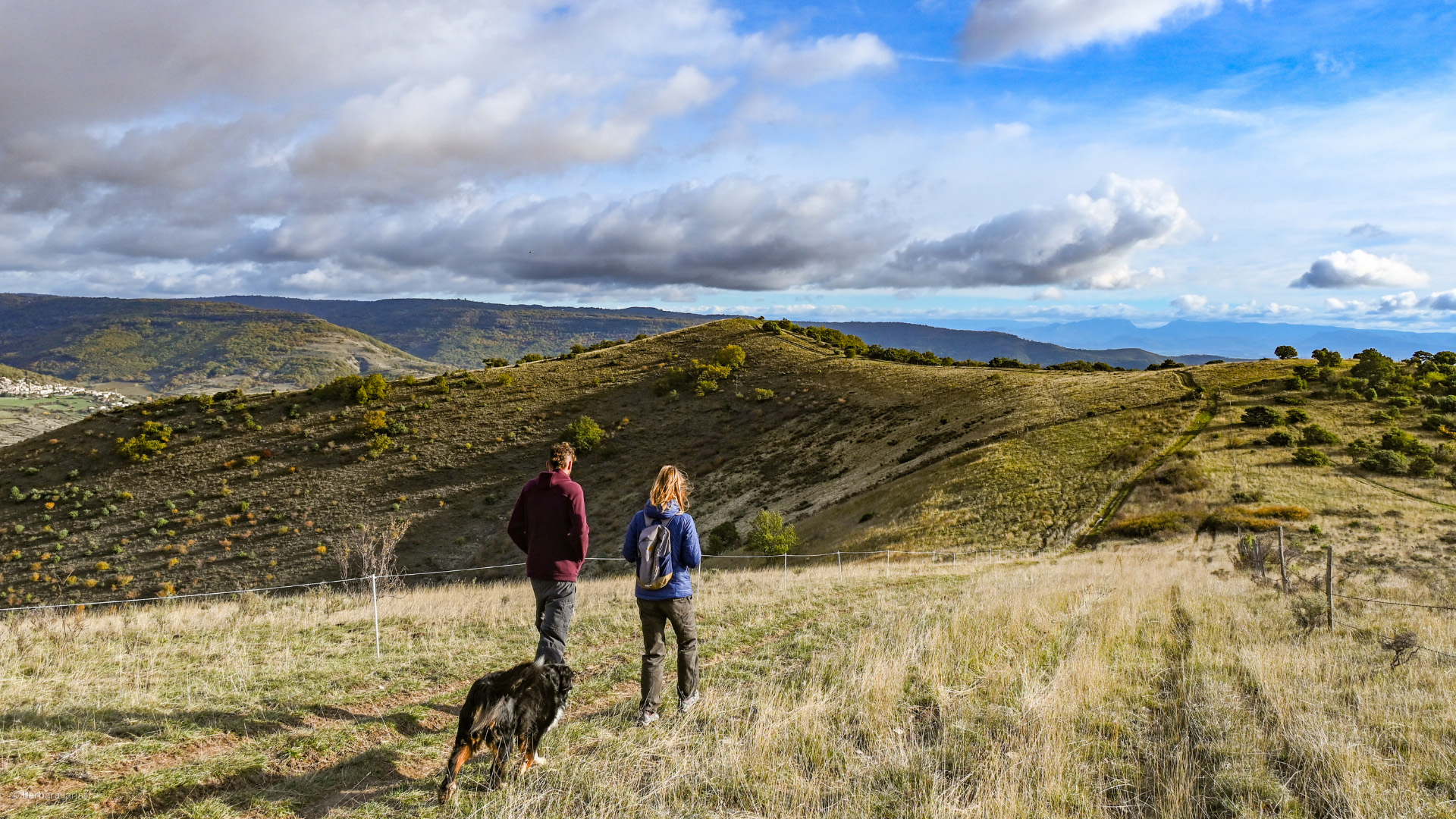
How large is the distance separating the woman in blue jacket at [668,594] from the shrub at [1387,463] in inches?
1538

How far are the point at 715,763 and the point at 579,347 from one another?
88347mm

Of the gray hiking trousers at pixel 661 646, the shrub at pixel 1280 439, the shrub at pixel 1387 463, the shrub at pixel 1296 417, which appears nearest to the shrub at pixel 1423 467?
the shrub at pixel 1387 463

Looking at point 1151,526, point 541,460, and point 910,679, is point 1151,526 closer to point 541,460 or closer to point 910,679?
point 910,679

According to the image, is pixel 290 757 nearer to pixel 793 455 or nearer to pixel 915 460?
pixel 915 460

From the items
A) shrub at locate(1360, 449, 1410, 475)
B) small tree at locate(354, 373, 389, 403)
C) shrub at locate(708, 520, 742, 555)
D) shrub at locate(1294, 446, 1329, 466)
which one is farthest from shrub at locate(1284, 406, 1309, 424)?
small tree at locate(354, 373, 389, 403)

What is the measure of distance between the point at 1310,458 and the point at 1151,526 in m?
11.9

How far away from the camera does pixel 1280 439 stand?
35.8 meters

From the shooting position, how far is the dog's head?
5.09m

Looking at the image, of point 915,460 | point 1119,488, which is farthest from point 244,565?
point 1119,488

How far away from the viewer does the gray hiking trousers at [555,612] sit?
623 cm

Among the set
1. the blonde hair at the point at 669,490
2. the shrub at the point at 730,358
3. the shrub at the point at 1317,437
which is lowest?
the shrub at the point at 1317,437

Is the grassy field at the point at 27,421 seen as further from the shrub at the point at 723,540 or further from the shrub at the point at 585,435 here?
the shrub at the point at 723,540

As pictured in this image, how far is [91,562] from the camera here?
40.9 m

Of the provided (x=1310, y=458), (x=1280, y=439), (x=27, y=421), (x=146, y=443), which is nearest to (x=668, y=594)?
(x=1310, y=458)
